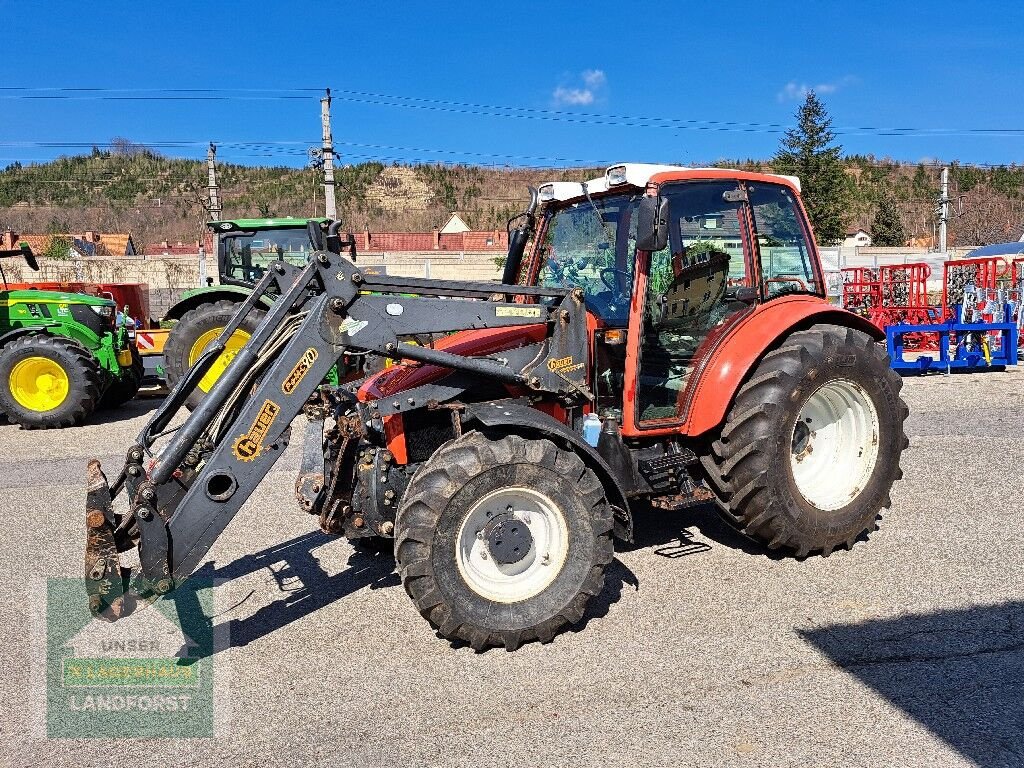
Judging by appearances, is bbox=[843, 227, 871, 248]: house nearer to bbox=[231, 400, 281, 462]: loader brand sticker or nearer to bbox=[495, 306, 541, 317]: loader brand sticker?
bbox=[495, 306, 541, 317]: loader brand sticker

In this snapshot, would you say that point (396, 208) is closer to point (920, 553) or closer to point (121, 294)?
point (121, 294)

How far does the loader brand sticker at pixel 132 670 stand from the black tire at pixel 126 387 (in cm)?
651

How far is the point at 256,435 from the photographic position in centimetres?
346

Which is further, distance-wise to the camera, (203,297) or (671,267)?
(203,297)

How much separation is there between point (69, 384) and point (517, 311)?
731 cm

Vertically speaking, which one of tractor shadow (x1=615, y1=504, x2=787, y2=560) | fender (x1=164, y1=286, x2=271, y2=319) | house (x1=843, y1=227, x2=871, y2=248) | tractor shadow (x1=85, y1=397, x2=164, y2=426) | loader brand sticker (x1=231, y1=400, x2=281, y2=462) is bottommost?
tractor shadow (x1=615, y1=504, x2=787, y2=560)

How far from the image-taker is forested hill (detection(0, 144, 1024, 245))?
5475 centimetres

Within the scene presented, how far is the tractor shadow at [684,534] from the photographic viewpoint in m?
4.80

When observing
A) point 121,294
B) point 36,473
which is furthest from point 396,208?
point 36,473

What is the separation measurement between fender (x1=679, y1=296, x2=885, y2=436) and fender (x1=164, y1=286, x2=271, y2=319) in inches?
303

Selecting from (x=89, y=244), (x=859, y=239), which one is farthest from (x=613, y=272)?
(x=859, y=239)

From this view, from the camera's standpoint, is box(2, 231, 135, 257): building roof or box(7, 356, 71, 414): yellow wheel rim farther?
box(2, 231, 135, 257): building roof

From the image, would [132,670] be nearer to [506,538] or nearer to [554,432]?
[506,538]

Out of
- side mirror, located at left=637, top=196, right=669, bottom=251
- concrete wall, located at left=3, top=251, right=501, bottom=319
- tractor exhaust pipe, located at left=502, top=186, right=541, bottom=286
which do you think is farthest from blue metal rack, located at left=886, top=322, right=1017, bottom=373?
concrete wall, located at left=3, top=251, right=501, bottom=319
